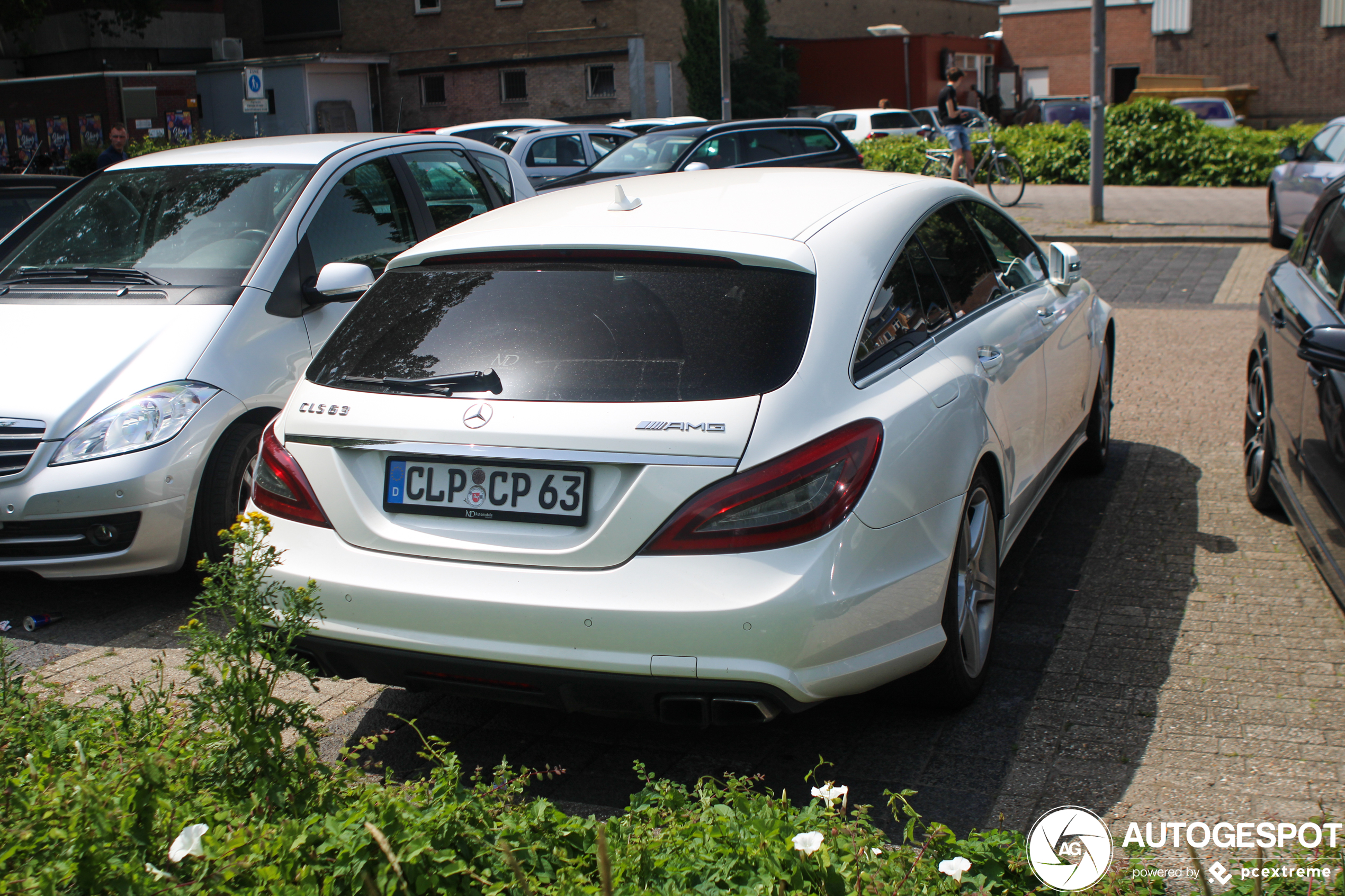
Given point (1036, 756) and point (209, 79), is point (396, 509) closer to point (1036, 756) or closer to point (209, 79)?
point (1036, 756)

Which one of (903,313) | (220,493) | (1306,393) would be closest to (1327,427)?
(1306,393)

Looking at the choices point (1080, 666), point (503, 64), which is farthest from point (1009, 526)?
point (503, 64)

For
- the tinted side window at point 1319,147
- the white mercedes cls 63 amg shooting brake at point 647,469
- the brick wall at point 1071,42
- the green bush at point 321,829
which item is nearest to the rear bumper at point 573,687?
the white mercedes cls 63 amg shooting brake at point 647,469

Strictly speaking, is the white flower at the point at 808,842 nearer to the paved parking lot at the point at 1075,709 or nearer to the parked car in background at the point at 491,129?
the paved parking lot at the point at 1075,709

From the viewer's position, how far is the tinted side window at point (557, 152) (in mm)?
19422

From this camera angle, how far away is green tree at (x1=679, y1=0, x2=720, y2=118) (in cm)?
3538

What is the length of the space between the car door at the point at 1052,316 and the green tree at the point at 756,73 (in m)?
32.9

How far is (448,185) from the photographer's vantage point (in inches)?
258

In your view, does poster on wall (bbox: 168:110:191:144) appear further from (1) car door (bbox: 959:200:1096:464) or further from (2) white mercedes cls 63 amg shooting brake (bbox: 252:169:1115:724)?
(2) white mercedes cls 63 amg shooting brake (bbox: 252:169:1115:724)

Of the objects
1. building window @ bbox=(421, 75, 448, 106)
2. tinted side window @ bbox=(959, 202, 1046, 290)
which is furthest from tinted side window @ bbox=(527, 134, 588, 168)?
building window @ bbox=(421, 75, 448, 106)

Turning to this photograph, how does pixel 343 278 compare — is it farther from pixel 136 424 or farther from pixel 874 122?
pixel 874 122

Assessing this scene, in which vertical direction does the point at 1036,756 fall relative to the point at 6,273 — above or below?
below

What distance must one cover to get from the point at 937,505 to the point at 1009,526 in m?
0.96

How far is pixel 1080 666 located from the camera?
391cm
